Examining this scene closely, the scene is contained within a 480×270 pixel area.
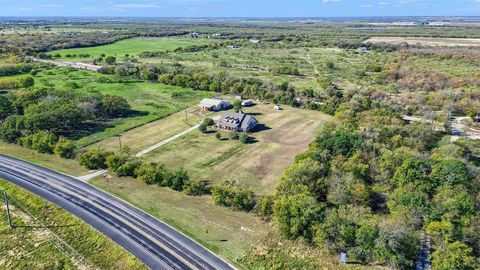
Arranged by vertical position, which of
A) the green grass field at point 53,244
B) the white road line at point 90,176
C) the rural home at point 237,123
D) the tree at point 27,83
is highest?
the tree at point 27,83

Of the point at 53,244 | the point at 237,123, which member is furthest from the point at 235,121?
the point at 53,244

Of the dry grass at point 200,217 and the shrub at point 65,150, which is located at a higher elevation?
the shrub at point 65,150

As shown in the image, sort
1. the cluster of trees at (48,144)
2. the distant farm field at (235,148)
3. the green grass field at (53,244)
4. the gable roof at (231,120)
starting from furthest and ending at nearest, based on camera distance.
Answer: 1. the gable roof at (231,120)
2. the cluster of trees at (48,144)
3. the distant farm field at (235,148)
4. the green grass field at (53,244)

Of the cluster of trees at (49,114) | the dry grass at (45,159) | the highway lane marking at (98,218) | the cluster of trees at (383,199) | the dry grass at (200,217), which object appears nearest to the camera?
the cluster of trees at (383,199)

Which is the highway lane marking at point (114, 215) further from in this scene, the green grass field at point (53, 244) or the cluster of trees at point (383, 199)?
the cluster of trees at point (383, 199)

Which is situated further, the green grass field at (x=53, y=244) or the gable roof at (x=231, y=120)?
the gable roof at (x=231, y=120)

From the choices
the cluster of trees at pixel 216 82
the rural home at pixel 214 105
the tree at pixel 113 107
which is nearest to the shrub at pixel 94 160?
the tree at pixel 113 107
